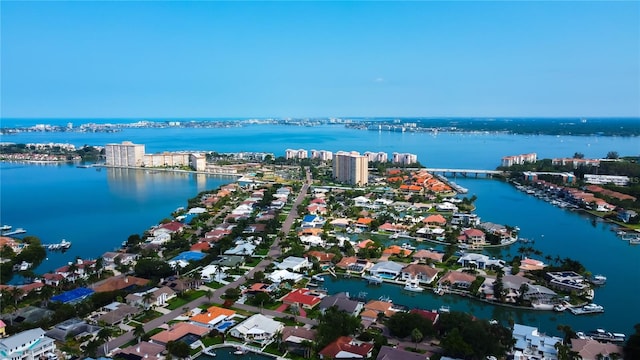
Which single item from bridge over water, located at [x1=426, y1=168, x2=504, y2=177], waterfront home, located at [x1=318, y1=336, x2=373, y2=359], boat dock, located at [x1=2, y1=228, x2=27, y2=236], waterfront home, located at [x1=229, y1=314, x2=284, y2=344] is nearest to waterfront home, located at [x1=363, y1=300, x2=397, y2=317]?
waterfront home, located at [x1=318, y1=336, x2=373, y2=359]

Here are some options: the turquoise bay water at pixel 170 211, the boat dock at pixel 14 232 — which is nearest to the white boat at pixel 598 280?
the turquoise bay water at pixel 170 211

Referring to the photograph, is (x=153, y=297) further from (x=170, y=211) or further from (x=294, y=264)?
(x=170, y=211)

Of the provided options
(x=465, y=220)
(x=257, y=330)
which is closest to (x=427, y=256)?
(x=465, y=220)

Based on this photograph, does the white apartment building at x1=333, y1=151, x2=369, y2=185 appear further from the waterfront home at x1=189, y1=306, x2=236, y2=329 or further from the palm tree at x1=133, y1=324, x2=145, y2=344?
the palm tree at x1=133, y1=324, x2=145, y2=344

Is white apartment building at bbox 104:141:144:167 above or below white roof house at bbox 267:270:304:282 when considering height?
above

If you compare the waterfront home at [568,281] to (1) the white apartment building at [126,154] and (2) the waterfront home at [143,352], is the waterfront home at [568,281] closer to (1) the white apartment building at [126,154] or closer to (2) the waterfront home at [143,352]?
(2) the waterfront home at [143,352]
